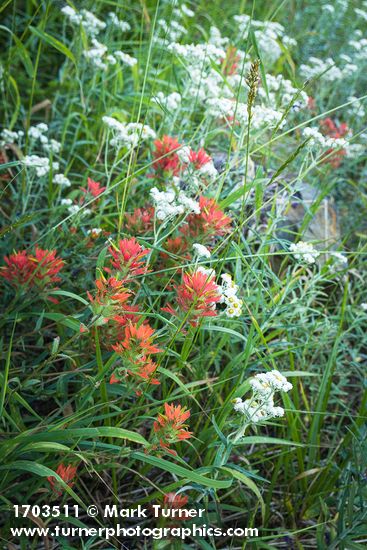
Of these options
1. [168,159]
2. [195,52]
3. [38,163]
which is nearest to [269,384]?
[168,159]

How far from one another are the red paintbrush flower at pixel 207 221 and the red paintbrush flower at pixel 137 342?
0.48 m

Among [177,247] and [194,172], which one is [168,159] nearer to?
[194,172]

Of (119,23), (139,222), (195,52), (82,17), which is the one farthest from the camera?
(82,17)

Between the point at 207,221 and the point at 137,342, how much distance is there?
517 mm

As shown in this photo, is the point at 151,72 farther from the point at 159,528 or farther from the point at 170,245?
the point at 159,528

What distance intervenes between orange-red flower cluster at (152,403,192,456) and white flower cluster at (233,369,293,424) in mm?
138

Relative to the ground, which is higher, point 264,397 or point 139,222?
point 139,222

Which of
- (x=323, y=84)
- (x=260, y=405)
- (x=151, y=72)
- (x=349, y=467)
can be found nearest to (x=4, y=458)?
(x=260, y=405)

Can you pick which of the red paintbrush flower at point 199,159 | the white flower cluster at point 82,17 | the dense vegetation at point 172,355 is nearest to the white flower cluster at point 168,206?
the dense vegetation at point 172,355

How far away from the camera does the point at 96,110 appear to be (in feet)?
9.70

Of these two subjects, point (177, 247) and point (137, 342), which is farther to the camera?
point (177, 247)

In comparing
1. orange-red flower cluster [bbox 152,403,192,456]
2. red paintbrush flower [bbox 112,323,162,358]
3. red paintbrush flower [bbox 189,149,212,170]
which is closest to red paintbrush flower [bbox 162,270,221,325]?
red paintbrush flower [bbox 112,323,162,358]

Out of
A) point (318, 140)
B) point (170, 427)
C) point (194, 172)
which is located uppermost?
point (318, 140)

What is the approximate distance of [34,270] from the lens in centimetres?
171
